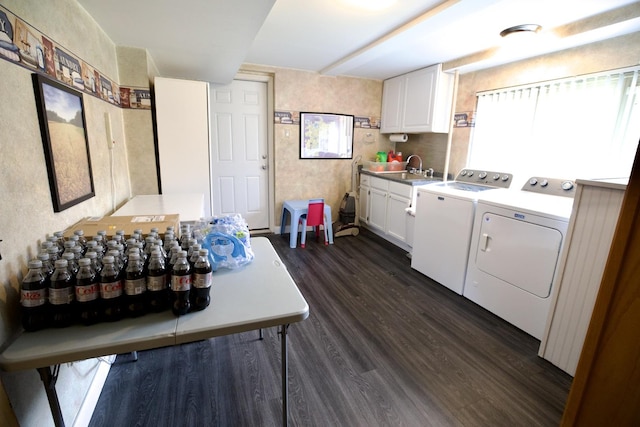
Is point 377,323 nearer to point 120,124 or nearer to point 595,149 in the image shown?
point 595,149

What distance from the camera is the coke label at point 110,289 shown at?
0.94 metres

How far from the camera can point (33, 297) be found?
2.93 feet

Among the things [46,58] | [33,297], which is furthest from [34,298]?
[46,58]

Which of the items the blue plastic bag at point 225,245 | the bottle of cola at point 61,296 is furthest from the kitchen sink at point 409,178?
the bottle of cola at point 61,296

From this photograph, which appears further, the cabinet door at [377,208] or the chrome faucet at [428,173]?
the cabinet door at [377,208]

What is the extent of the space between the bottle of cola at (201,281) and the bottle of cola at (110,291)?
231 mm

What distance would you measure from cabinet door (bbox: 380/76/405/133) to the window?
42.5 inches

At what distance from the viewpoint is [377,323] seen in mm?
2215

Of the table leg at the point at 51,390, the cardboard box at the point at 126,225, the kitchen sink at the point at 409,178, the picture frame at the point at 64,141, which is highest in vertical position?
the picture frame at the point at 64,141

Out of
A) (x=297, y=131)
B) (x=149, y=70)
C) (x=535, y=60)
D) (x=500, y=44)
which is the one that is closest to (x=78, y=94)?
(x=149, y=70)

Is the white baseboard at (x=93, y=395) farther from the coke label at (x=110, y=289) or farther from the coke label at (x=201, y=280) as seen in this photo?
the coke label at (x=201, y=280)

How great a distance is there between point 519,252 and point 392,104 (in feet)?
9.37

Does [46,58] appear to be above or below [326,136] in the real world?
above

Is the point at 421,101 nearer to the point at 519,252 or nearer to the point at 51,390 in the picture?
the point at 519,252
